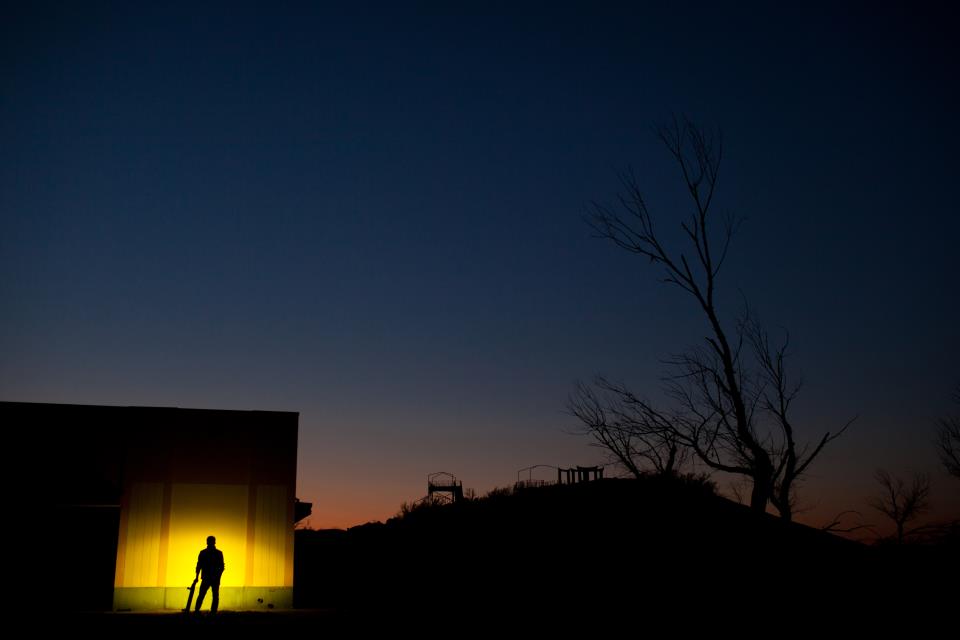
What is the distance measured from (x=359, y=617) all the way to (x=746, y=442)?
34.9 ft

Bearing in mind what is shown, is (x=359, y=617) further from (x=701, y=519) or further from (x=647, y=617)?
(x=701, y=519)

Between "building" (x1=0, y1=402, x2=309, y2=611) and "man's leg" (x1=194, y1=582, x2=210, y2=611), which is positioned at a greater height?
"building" (x1=0, y1=402, x2=309, y2=611)

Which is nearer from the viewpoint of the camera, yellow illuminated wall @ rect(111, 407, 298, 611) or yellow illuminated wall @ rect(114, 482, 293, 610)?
yellow illuminated wall @ rect(114, 482, 293, 610)

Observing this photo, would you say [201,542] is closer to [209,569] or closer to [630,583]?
[209,569]

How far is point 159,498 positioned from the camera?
1922 centimetres

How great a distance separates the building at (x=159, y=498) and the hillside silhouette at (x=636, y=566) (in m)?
2.95

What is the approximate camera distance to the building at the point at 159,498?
18.9 meters

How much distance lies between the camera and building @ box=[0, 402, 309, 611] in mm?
18891

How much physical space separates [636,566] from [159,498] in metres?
11.5

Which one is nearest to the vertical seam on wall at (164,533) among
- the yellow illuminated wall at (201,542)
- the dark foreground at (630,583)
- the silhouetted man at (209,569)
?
the yellow illuminated wall at (201,542)

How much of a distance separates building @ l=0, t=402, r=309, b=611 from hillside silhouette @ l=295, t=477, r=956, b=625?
2.95 metres

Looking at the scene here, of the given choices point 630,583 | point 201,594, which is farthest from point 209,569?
point 630,583

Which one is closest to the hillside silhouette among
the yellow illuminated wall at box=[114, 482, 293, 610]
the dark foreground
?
the dark foreground

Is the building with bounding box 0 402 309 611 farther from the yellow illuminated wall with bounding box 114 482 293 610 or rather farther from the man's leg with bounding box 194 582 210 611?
the man's leg with bounding box 194 582 210 611
